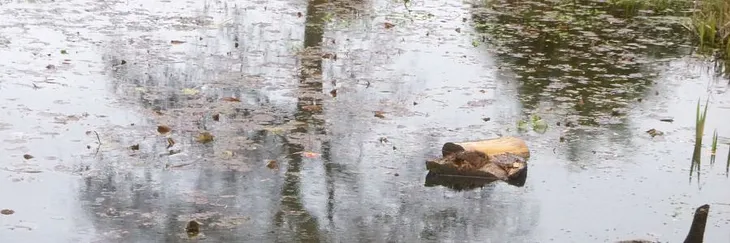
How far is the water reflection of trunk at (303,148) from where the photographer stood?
218 inches

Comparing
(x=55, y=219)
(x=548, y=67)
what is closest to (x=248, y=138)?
(x=55, y=219)

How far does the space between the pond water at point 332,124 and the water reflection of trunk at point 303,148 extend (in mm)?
18

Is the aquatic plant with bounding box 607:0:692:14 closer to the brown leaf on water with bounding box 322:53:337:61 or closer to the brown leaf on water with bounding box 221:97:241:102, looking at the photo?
the brown leaf on water with bounding box 322:53:337:61

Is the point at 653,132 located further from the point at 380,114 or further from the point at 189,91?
the point at 189,91

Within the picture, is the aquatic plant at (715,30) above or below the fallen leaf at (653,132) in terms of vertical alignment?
above

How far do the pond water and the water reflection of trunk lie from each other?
0.06ft

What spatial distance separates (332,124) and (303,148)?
2.43 feet

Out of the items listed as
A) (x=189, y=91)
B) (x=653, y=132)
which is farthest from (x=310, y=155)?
(x=653, y=132)

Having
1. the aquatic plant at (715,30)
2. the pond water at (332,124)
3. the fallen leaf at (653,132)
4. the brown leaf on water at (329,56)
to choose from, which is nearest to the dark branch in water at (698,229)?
the pond water at (332,124)

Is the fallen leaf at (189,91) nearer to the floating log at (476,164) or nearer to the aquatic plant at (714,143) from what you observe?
the floating log at (476,164)

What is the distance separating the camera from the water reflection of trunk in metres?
5.53

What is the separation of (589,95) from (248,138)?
3.24m

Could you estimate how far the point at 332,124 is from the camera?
7664mm

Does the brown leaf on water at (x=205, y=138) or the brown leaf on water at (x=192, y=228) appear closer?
the brown leaf on water at (x=192, y=228)
